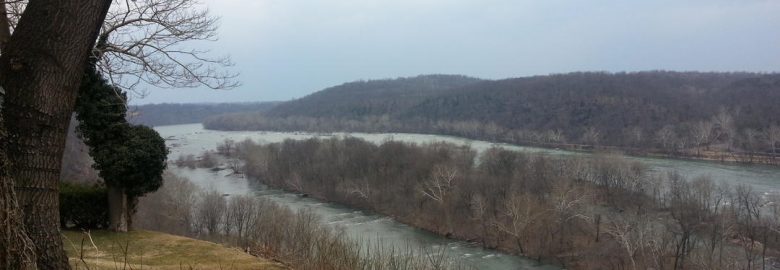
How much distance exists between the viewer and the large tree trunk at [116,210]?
13562mm

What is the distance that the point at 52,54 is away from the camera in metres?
3.53

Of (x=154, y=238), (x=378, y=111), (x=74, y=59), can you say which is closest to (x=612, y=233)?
(x=154, y=238)

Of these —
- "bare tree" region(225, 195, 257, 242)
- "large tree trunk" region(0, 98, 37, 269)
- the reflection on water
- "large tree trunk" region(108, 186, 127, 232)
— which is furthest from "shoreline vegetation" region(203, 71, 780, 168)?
"large tree trunk" region(0, 98, 37, 269)

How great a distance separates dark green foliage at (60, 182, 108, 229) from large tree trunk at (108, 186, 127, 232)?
0.25 meters

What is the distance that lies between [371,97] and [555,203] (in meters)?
97.8

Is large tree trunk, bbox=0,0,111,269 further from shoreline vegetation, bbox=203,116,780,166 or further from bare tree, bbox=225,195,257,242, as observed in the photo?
shoreline vegetation, bbox=203,116,780,166

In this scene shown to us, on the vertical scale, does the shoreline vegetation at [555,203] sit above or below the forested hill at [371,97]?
below

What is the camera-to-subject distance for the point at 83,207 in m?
13.5

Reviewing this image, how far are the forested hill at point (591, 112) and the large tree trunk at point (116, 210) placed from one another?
5724 centimetres

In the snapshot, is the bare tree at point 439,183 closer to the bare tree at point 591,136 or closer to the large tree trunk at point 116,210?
the large tree trunk at point 116,210

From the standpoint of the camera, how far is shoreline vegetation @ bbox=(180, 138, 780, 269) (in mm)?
29031

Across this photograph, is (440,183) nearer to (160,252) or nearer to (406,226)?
(406,226)

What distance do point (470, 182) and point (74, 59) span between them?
129ft

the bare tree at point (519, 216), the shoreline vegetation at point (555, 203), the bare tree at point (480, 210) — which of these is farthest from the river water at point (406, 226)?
the bare tree at point (480, 210)
